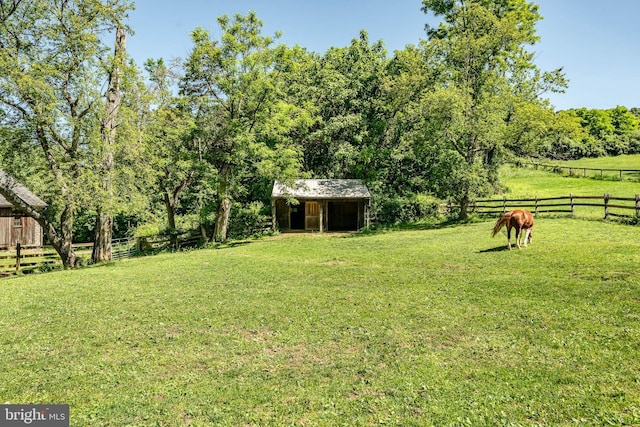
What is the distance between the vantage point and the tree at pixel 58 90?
15461 mm

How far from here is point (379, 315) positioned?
8.62m

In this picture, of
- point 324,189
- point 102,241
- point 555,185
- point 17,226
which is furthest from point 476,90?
point 17,226

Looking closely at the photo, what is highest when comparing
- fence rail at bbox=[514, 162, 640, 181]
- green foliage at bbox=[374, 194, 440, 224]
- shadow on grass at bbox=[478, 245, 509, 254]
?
fence rail at bbox=[514, 162, 640, 181]

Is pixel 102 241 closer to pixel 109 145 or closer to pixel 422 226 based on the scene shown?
pixel 109 145

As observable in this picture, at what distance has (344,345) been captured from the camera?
280 inches

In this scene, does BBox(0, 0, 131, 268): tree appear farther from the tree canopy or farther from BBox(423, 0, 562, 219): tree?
BBox(423, 0, 562, 219): tree

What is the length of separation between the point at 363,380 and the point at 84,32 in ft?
62.2

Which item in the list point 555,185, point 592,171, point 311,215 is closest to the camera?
point 311,215

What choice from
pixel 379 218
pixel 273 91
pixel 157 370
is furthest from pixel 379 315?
pixel 379 218

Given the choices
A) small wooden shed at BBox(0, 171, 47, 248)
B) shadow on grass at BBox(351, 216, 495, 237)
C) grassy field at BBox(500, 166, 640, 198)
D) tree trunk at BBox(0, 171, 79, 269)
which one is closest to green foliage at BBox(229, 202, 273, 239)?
shadow on grass at BBox(351, 216, 495, 237)

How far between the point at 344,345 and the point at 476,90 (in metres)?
24.9

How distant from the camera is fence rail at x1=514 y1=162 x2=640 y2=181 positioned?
38719 mm

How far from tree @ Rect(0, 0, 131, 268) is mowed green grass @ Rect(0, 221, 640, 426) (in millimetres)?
4965

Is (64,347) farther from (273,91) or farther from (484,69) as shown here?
(484,69)
